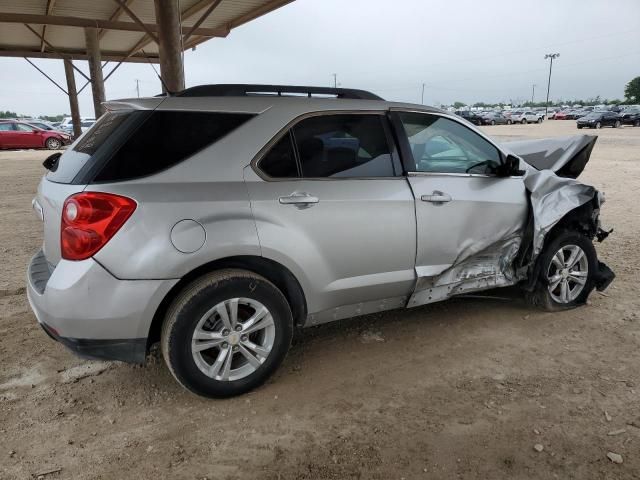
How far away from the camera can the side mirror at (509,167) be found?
12.4ft

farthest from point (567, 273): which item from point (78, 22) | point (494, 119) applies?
point (494, 119)

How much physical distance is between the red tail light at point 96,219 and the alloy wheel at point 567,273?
332 centimetres

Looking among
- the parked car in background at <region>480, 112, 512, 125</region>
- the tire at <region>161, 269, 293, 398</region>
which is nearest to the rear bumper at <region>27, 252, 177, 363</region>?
the tire at <region>161, 269, 293, 398</region>

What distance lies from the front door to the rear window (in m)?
1.34

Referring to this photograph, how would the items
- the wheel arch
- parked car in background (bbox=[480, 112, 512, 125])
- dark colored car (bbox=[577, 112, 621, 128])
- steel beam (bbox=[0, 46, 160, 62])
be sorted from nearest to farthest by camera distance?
the wheel arch, steel beam (bbox=[0, 46, 160, 62]), dark colored car (bbox=[577, 112, 621, 128]), parked car in background (bbox=[480, 112, 512, 125])

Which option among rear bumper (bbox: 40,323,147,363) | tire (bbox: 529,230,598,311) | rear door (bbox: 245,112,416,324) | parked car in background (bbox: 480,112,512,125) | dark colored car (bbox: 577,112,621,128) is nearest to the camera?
rear bumper (bbox: 40,323,147,363)

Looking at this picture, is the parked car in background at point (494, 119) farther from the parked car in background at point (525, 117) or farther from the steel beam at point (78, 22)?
the steel beam at point (78, 22)

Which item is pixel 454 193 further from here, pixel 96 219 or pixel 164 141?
pixel 96 219

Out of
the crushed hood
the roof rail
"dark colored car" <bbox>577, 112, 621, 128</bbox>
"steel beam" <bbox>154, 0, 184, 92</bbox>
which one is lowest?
"dark colored car" <bbox>577, 112, 621, 128</bbox>

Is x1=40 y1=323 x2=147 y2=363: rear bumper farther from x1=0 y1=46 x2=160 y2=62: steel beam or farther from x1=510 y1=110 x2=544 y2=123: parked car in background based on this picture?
x1=510 y1=110 x2=544 y2=123: parked car in background

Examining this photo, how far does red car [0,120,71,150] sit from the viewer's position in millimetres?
24016

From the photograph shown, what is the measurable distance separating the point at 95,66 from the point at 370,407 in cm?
1615

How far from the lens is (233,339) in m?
2.88

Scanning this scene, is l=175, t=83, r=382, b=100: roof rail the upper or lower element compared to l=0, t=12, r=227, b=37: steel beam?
A: lower
